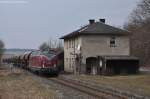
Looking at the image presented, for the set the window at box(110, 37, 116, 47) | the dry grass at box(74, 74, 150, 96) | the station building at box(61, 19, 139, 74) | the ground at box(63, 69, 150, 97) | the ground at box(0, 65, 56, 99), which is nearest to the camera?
the ground at box(0, 65, 56, 99)

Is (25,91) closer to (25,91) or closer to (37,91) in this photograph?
(25,91)

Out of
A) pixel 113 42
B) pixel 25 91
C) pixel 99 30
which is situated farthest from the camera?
pixel 113 42

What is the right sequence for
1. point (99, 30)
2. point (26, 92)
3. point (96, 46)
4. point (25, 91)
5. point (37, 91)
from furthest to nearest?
point (96, 46)
point (99, 30)
point (25, 91)
point (37, 91)
point (26, 92)

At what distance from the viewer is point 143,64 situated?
100125 mm

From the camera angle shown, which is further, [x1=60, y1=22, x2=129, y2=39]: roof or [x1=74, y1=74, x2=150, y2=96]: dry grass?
[x1=60, y1=22, x2=129, y2=39]: roof

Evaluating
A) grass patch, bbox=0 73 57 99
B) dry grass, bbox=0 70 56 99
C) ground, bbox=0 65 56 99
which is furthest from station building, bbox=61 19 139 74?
grass patch, bbox=0 73 57 99

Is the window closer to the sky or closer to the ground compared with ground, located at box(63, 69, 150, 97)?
closer to the sky

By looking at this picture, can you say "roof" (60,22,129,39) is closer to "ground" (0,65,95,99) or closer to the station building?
the station building

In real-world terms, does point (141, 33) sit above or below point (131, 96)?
above

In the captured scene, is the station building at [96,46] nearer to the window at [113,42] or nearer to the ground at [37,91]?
the window at [113,42]

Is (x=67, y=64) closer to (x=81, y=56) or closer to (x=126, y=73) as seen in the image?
(x=81, y=56)

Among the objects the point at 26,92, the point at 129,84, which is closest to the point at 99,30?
the point at 129,84

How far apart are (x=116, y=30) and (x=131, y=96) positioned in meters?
36.2

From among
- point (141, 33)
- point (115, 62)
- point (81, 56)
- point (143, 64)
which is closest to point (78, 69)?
point (81, 56)
